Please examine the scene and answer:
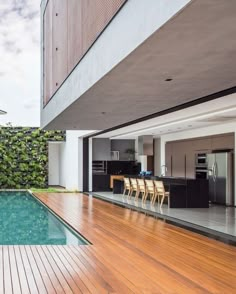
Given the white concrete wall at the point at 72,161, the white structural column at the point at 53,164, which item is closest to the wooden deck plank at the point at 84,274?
the white concrete wall at the point at 72,161

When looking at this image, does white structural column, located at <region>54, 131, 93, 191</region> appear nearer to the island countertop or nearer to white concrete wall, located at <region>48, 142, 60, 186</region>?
white concrete wall, located at <region>48, 142, 60, 186</region>

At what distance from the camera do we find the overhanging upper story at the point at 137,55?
140 inches

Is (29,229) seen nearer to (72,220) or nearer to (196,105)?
(72,220)

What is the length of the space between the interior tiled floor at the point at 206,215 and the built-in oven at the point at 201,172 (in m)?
2.06

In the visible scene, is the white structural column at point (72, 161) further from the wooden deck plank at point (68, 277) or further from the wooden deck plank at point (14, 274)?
the wooden deck plank at point (68, 277)

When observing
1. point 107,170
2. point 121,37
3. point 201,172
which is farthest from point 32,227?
point 107,170

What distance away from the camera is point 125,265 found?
202 inches

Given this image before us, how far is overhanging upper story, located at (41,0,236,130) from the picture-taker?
3.55 m

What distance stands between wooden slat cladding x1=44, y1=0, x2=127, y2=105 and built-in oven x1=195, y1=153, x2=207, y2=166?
16.8 feet

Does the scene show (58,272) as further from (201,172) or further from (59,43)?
(201,172)

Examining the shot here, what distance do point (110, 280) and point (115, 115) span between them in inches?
231

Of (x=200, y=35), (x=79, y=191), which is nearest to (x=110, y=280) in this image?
(x=200, y=35)

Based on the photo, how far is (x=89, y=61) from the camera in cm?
630

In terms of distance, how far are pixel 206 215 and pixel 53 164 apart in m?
14.2
